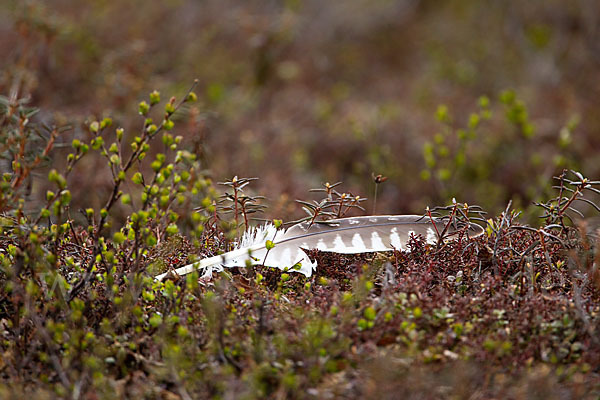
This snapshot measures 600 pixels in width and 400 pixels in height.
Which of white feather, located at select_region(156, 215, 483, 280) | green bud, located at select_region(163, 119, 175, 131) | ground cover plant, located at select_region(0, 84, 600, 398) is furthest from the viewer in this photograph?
white feather, located at select_region(156, 215, 483, 280)

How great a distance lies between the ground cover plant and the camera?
1561 millimetres

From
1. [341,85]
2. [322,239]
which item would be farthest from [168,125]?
[341,85]

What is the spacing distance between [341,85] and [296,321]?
655 centimetres

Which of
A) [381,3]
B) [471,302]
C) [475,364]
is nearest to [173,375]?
[475,364]

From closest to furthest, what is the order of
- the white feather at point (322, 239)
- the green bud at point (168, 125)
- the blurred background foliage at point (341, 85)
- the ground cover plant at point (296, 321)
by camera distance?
1. the ground cover plant at point (296, 321)
2. the green bud at point (168, 125)
3. the white feather at point (322, 239)
4. the blurred background foliage at point (341, 85)

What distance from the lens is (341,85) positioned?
7.96 metres

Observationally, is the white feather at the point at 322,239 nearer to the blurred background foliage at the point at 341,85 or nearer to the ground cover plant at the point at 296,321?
the ground cover plant at the point at 296,321

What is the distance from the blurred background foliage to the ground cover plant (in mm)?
1038

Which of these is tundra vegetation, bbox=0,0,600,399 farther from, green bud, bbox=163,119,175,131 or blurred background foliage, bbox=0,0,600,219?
blurred background foliage, bbox=0,0,600,219

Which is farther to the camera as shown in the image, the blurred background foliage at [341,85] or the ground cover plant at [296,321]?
the blurred background foliage at [341,85]

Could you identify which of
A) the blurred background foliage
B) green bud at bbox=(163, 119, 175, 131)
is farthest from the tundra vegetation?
the blurred background foliage

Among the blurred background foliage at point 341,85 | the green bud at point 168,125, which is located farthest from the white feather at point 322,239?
the blurred background foliage at point 341,85

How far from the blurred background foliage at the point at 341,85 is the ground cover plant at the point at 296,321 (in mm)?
1038

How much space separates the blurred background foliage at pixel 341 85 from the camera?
467 centimetres
